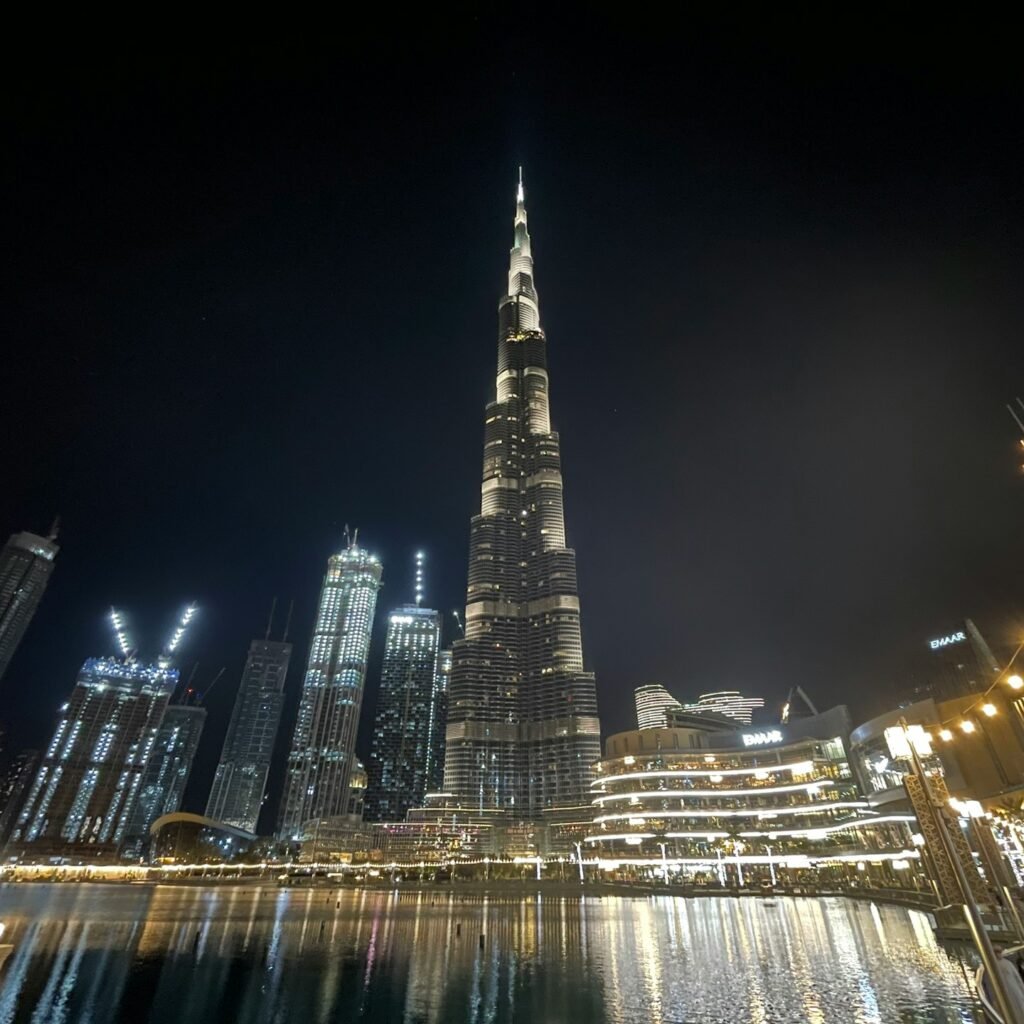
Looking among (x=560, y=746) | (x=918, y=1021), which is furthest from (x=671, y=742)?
(x=918, y=1021)

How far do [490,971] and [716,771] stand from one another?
111343 mm

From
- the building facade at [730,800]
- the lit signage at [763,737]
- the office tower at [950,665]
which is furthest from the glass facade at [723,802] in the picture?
the office tower at [950,665]

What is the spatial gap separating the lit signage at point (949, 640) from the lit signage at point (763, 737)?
39018mm

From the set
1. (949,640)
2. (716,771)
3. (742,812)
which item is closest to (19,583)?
(716,771)

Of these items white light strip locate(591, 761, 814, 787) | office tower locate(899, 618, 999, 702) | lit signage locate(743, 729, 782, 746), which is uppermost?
office tower locate(899, 618, 999, 702)

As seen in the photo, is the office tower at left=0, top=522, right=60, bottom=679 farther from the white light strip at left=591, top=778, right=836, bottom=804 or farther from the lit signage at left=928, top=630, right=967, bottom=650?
the lit signage at left=928, top=630, right=967, bottom=650

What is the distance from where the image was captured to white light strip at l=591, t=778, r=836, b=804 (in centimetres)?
11438

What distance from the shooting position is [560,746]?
632ft

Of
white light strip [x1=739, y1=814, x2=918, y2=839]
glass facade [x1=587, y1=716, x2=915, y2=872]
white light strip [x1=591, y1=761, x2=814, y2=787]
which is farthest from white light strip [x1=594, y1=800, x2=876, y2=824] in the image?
white light strip [x1=591, y1=761, x2=814, y2=787]

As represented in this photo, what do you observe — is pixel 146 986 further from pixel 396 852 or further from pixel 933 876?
pixel 396 852

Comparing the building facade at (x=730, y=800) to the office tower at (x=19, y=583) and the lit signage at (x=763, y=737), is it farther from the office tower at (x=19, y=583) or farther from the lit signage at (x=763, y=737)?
the office tower at (x=19, y=583)

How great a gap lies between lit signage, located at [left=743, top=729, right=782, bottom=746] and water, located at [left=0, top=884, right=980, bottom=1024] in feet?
266

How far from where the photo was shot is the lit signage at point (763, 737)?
130000mm

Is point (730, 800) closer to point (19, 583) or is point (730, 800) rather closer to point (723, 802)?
point (723, 802)
